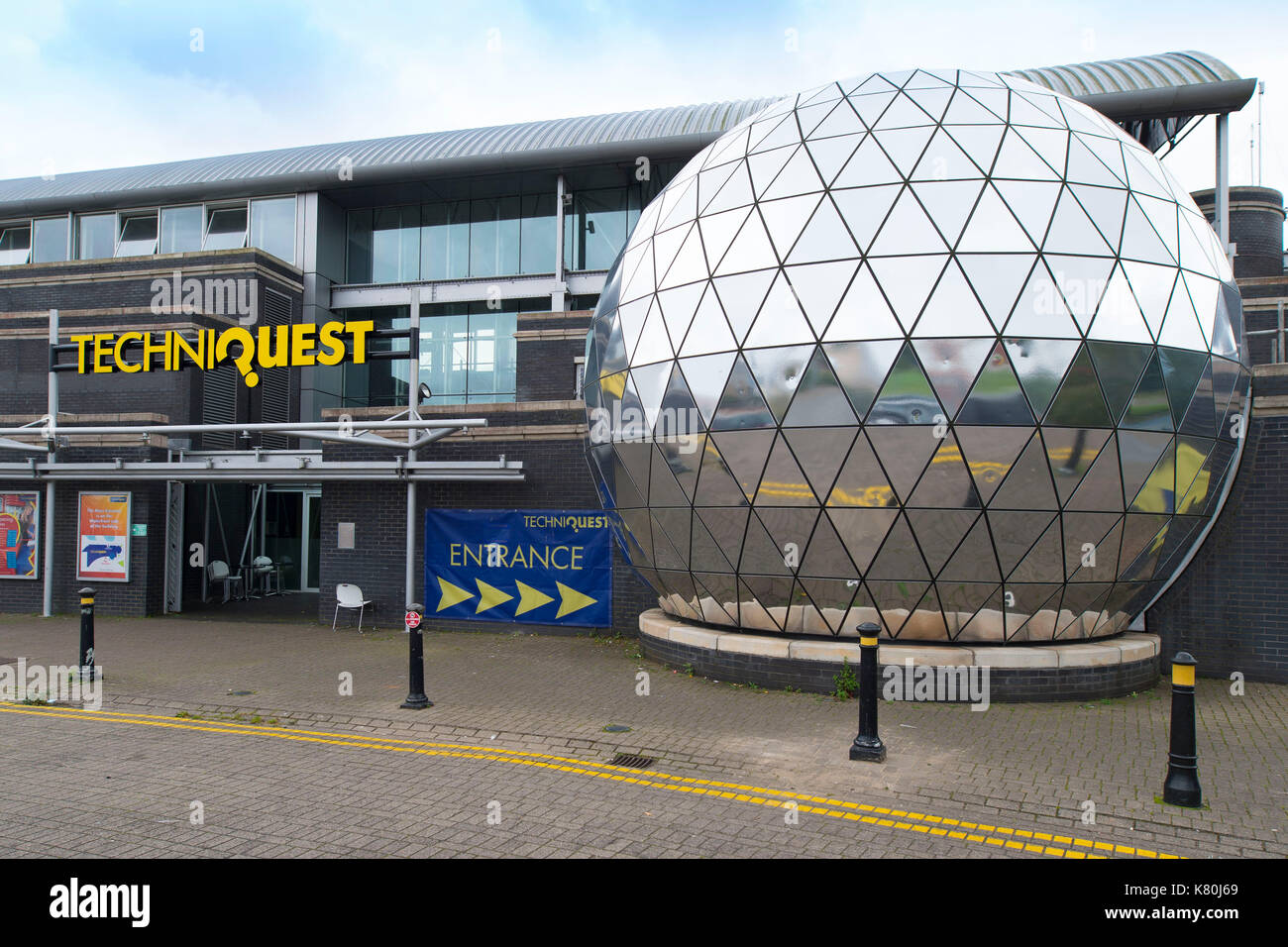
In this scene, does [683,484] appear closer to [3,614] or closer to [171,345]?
[171,345]

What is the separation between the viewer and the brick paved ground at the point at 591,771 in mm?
5906

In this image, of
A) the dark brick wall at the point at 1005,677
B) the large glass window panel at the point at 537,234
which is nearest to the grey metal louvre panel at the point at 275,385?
the large glass window panel at the point at 537,234

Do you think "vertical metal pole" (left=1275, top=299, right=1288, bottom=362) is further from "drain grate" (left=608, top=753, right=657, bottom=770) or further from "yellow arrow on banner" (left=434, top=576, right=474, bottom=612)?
"yellow arrow on banner" (left=434, top=576, right=474, bottom=612)

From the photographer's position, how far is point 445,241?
2902 cm

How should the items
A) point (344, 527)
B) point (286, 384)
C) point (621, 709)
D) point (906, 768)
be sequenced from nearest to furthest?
point (906, 768), point (621, 709), point (344, 527), point (286, 384)

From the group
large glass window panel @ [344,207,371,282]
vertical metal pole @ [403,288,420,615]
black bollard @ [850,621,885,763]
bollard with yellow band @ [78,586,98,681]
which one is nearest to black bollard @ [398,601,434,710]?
bollard with yellow band @ [78,586,98,681]

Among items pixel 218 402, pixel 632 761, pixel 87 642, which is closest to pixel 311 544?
pixel 218 402

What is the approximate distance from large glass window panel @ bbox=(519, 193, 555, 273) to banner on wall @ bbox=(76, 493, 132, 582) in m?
14.0

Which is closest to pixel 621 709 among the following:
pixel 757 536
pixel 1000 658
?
pixel 757 536

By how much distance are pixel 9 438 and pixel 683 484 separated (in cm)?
1598

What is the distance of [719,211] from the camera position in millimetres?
11258

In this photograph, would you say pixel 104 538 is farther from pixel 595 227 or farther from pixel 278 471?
pixel 595 227

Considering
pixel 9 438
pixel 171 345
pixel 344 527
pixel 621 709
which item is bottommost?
pixel 621 709

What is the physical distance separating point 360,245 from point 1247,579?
2656 centimetres
